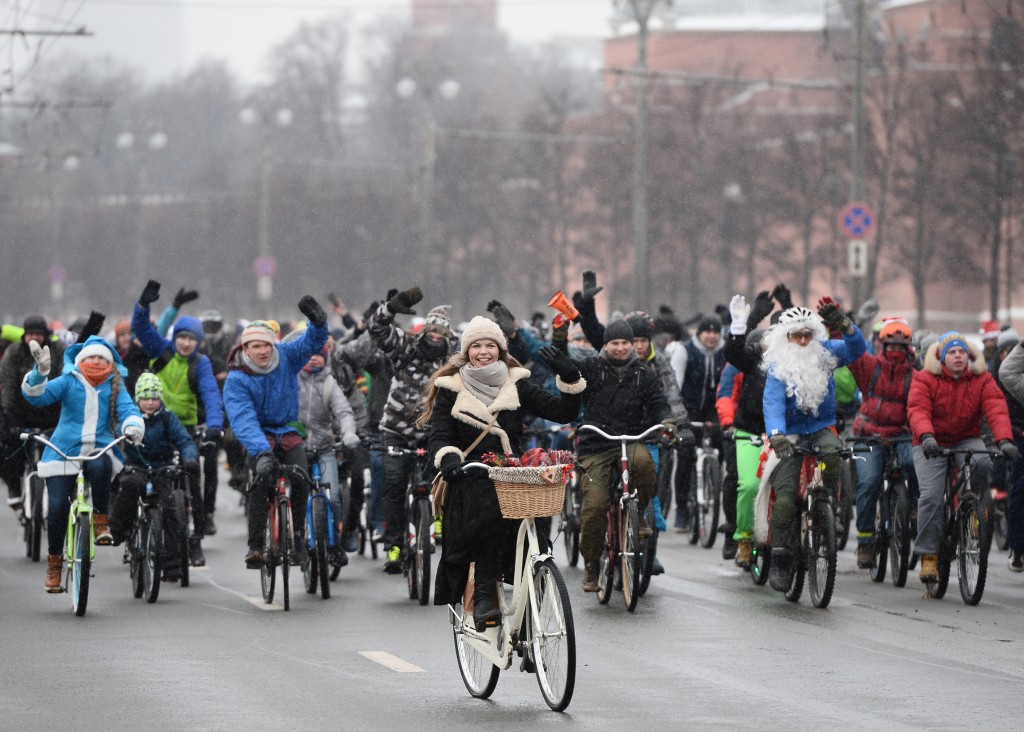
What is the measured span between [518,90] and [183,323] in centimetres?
8074

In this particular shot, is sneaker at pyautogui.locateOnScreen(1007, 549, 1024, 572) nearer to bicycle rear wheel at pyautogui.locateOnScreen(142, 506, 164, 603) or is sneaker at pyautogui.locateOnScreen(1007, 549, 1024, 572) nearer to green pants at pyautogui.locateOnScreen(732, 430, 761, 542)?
green pants at pyautogui.locateOnScreen(732, 430, 761, 542)

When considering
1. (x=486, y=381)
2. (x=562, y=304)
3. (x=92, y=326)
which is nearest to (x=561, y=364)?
(x=486, y=381)

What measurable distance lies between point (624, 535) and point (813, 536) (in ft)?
3.96

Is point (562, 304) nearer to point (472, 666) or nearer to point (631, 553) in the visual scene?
point (472, 666)

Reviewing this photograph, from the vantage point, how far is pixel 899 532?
48.1 feet

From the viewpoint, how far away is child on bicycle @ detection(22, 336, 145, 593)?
13.6 m

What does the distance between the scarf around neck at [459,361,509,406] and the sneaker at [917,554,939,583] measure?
5332mm

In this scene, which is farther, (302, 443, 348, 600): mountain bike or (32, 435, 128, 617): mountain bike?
(302, 443, 348, 600): mountain bike

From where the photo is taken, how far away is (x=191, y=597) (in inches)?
559

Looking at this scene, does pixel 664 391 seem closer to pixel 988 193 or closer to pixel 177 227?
pixel 988 193

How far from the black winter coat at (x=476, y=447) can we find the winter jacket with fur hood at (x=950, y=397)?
4831 millimetres

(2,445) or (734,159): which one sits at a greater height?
(734,159)

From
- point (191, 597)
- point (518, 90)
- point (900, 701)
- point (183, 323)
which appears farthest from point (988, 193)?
point (518, 90)

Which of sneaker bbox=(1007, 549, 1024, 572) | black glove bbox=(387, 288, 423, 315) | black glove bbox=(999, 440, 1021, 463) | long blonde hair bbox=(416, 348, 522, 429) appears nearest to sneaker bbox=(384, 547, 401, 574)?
black glove bbox=(387, 288, 423, 315)
